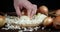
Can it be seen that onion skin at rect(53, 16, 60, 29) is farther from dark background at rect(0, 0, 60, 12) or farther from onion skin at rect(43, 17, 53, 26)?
dark background at rect(0, 0, 60, 12)

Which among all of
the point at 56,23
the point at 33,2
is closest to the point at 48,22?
the point at 56,23

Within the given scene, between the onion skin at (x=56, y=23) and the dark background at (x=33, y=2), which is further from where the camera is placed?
the dark background at (x=33, y=2)

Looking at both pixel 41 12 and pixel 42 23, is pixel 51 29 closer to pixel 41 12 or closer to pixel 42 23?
pixel 42 23

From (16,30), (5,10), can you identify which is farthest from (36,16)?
(5,10)

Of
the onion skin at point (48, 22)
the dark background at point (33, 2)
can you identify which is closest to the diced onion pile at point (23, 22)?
the onion skin at point (48, 22)

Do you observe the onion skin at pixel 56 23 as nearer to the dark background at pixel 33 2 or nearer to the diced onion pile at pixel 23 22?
the diced onion pile at pixel 23 22

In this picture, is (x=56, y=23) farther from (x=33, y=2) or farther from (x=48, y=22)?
(x=33, y=2)

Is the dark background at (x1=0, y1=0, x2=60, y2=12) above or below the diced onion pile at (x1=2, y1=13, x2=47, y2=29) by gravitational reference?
above

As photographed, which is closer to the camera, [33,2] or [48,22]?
[48,22]

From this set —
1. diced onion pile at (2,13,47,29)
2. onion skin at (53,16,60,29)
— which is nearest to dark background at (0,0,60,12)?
diced onion pile at (2,13,47,29)

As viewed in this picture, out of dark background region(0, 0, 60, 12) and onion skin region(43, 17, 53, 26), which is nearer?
onion skin region(43, 17, 53, 26)

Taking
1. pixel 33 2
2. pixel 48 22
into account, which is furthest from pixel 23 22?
pixel 33 2

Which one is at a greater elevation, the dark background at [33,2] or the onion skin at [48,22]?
the dark background at [33,2]
